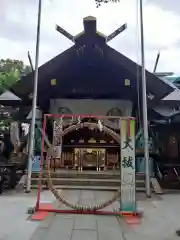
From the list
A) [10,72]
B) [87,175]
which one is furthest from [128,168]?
[10,72]

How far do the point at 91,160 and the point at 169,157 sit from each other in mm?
3065

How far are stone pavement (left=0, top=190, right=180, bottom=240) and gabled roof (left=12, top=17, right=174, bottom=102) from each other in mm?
5234

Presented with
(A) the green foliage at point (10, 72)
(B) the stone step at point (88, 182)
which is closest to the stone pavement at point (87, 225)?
(B) the stone step at point (88, 182)

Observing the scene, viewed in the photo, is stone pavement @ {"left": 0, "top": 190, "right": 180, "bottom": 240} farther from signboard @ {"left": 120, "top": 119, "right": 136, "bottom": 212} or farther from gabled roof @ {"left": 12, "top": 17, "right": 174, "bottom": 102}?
gabled roof @ {"left": 12, "top": 17, "right": 174, "bottom": 102}

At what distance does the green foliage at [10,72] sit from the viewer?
1405cm

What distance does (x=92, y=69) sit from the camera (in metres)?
11.9

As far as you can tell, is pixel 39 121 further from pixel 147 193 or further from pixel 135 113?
pixel 147 193

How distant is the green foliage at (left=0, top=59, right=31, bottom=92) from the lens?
14.0 meters

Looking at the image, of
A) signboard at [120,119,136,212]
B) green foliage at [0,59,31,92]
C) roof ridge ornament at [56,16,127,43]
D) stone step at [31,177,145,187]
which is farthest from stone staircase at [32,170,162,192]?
green foliage at [0,59,31,92]

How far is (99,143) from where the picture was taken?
43.0ft

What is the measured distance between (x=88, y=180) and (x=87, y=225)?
175 inches

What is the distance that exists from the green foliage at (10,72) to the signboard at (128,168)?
8.43 meters

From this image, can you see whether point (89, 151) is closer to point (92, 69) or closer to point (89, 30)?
point (92, 69)

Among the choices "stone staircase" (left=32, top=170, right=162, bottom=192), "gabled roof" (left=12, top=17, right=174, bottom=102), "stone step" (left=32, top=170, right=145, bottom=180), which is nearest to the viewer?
"stone staircase" (left=32, top=170, right=162, bottom=192)
